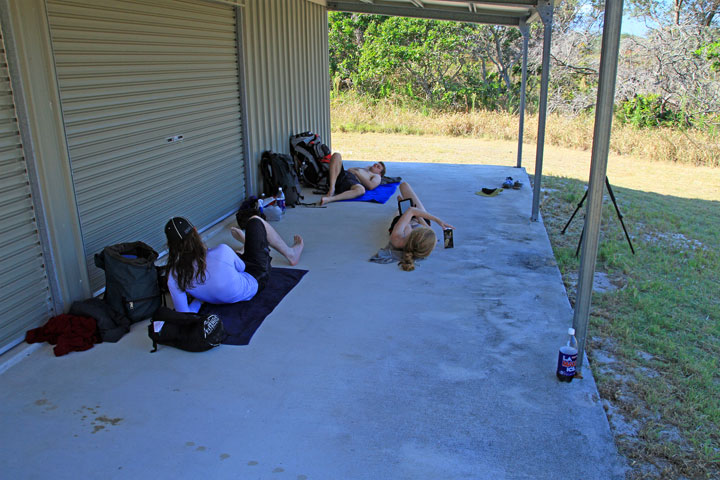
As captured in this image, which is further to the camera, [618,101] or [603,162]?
[618,101]

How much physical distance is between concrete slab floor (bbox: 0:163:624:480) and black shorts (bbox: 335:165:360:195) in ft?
10.3

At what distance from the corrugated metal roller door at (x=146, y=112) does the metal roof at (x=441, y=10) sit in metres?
3.63

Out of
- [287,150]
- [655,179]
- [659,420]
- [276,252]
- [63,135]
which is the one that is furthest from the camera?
[655,179]

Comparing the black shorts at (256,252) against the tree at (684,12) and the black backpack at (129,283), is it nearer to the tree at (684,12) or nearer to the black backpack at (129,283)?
the black backpack at (129,283)

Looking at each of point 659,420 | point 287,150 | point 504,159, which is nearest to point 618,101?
point 504,159

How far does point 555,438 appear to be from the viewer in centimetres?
297

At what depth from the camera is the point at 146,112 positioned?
524cm

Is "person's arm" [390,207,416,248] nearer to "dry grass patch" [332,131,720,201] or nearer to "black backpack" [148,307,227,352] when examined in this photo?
"black backpack" [148,307,227,352]

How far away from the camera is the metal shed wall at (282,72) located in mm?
7484

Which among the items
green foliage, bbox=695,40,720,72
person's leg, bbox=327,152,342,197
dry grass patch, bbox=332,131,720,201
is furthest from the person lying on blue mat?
green foliage, bbox=695,40,720,72

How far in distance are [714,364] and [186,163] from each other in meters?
4.87

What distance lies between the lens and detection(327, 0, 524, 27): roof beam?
9352 millimetres

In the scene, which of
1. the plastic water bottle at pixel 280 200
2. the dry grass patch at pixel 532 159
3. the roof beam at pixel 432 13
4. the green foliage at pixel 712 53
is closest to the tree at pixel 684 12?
the green foliage at pixel 712 53

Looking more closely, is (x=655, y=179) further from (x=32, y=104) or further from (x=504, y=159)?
(x=32, y=104)
